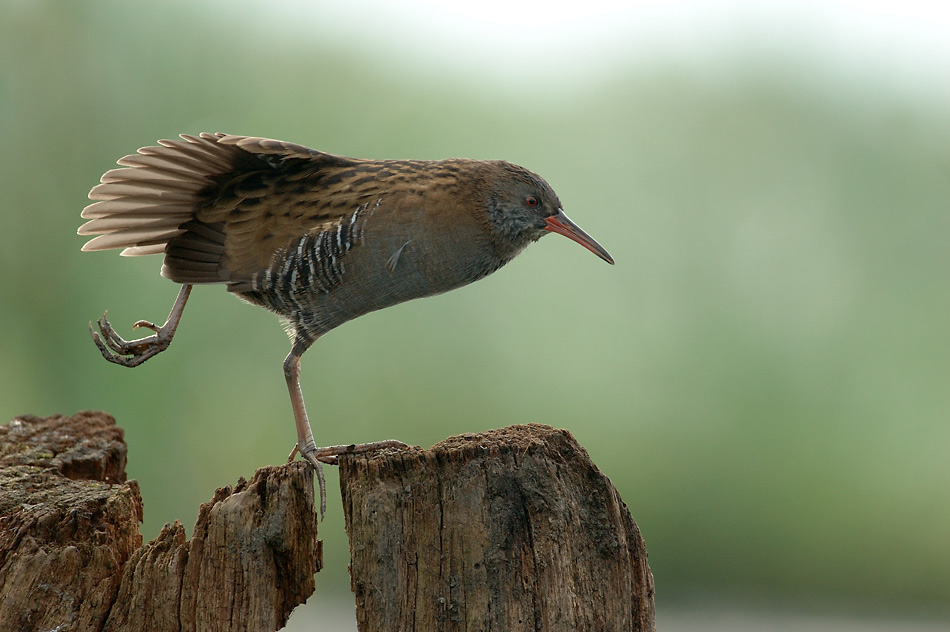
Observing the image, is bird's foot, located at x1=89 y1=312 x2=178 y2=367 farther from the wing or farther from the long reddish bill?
the long reddish bill

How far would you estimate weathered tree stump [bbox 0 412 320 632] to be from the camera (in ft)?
8.61

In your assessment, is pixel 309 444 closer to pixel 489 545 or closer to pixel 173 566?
pixel 173 566

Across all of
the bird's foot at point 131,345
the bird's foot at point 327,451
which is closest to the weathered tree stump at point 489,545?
the bird's foot at point 327,451

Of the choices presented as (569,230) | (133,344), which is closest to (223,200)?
(133,344)

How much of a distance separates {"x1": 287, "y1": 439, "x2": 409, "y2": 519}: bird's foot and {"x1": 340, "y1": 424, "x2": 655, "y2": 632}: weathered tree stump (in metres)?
0.51

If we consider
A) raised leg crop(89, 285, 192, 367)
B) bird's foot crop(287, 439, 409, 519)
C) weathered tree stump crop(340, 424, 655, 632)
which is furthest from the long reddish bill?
raised leg crop(89, 285, 192, 367)

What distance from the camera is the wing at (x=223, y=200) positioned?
11.2ft

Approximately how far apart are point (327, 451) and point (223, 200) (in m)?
1.12

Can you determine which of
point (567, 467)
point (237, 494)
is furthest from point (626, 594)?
point (237, 494)

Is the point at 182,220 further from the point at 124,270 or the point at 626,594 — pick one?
the point at 124,270

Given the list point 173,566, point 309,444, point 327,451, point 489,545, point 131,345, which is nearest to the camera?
point 489,545

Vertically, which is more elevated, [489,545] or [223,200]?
[223,200]

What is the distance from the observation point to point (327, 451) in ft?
10.9

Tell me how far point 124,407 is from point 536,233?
465 cm
